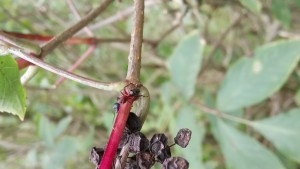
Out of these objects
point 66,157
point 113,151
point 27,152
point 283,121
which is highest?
point 27,152

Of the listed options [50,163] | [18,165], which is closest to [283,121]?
[50,163]

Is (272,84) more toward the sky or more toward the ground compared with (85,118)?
more toward the ground

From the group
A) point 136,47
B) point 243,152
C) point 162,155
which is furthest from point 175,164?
point 243,152

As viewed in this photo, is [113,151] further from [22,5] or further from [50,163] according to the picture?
[22,5]

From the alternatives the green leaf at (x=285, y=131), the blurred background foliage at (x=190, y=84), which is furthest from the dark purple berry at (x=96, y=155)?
the green leaf at (x=285, y=131)

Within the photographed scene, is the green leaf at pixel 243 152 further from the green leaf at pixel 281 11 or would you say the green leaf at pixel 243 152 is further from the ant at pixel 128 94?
the ant at pixel 128 94

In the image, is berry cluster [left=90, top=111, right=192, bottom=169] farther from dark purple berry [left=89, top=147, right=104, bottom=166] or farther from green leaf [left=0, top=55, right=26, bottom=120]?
green leaf [left=0, top=55, right=26, bottom=120]

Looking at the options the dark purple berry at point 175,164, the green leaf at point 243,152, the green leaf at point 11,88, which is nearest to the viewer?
the dark purple berry at point 175,164
